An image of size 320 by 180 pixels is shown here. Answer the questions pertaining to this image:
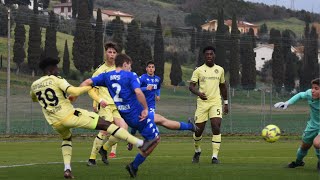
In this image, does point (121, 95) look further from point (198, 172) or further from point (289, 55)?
point (289, 55)

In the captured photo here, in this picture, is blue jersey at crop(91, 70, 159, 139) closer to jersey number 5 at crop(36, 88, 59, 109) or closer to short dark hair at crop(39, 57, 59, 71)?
short dark hair at crop(39, 57, 59, 71)

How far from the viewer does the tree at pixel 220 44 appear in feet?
301

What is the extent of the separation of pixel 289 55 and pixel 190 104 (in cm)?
6081

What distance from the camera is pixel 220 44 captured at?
95688mm

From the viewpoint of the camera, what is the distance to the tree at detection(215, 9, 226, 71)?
9188cm

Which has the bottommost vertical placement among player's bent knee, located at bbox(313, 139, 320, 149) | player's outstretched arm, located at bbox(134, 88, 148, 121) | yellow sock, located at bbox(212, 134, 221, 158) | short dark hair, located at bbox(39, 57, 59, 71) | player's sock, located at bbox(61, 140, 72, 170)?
yellow sock, located at bbox(212, 134, 221, 158)

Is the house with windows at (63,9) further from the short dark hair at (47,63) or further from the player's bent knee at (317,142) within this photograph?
the short dark hair at (47,63)

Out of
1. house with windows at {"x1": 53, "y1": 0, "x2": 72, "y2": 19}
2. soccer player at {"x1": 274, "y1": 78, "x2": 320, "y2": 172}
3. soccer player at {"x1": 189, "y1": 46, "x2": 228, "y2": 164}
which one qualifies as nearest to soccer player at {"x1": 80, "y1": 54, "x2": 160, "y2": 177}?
soccer player at {"x1": 274, "y1": 78, "x2": 320, "y2": 172}

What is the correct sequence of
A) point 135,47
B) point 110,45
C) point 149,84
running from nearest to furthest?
point 110,45
point 149,84
point 135,47

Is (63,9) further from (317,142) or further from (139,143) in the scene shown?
(139,143)

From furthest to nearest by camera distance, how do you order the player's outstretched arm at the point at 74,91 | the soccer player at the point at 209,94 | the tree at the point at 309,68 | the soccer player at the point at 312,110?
1. the tree at the point at 309,68
2. the soccer player at the point at 209,94
3. the soccer player at the point at 312,110
4. the player's outstretched arm at the point at 74,91

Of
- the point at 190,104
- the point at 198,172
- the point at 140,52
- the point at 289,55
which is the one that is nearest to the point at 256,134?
the point at 190,104

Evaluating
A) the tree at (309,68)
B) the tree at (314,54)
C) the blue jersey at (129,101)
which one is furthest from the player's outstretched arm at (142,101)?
the tree at (314,54)

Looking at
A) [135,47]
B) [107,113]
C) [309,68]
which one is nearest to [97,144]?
[107,113]
